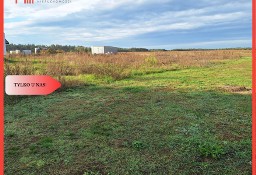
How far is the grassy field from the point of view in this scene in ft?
14.6

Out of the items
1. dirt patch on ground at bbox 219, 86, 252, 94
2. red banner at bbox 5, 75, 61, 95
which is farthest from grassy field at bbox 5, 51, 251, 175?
→ red banner at bbox 5, 75, 61, 95

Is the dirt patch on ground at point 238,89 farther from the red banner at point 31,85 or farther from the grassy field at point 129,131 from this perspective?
the red banner at point 31,85

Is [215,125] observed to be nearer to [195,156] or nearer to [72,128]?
[195,156]

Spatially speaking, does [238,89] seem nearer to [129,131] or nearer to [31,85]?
[129,131]

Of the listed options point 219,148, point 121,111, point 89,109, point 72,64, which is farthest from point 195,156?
point 72,64

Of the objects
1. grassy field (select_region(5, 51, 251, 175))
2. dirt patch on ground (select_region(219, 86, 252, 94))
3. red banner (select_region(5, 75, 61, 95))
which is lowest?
grassy field (select_region(5, 51, 251, 175))

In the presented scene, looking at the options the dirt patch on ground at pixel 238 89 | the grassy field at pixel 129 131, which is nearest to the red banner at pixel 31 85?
the grassy field at pixel 129 131

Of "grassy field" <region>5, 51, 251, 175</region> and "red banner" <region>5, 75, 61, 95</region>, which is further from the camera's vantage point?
"grassy field" <region>5, 51, 251, 175</region>

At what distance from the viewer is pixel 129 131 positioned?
6086 mm

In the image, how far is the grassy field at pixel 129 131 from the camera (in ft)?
14.6

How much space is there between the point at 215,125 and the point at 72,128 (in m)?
3.20

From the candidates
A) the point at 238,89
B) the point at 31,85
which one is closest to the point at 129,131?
the point at 31,85

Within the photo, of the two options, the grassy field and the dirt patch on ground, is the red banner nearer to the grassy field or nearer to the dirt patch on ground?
the grassy field

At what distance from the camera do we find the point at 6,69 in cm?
1069
